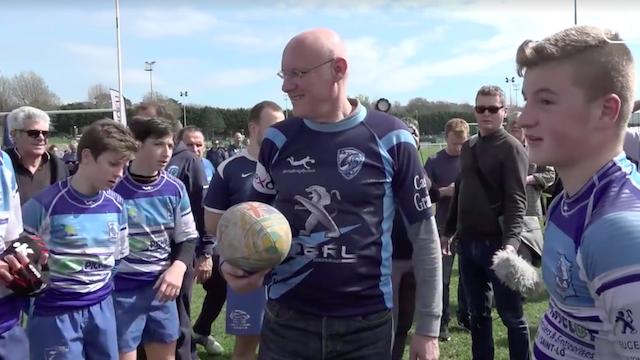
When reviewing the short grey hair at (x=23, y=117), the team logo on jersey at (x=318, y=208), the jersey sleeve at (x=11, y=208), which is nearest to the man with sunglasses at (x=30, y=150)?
the short grey hair at (x=23, y=117)

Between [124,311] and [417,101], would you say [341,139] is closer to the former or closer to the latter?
[124,311]

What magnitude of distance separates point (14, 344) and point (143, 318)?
109cm

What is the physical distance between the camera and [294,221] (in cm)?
282

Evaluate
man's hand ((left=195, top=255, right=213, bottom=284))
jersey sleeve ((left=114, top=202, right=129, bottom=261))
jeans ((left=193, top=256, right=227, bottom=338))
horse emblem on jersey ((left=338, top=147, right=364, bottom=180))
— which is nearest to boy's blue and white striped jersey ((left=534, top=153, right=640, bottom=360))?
horse emblem on jersey ((left=338, top=147, right=364, bottom=180))

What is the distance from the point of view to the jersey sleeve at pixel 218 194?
4.67 metres

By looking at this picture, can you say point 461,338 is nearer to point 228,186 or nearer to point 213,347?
point 213,347

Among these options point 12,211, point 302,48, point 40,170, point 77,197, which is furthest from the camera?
point 40,170

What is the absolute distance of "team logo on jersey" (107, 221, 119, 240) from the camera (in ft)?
12.9

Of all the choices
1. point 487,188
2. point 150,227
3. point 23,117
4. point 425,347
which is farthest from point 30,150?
point 425,347

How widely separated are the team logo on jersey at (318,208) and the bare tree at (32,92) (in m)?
52.2

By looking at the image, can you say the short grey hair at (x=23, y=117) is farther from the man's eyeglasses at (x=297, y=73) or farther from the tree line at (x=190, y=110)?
the tree line at (x=190, y=110)

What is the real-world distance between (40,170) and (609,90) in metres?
5.84

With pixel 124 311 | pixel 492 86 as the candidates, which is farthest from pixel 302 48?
pixel 492 86

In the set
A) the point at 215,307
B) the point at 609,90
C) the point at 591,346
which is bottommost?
the point at 215,307
